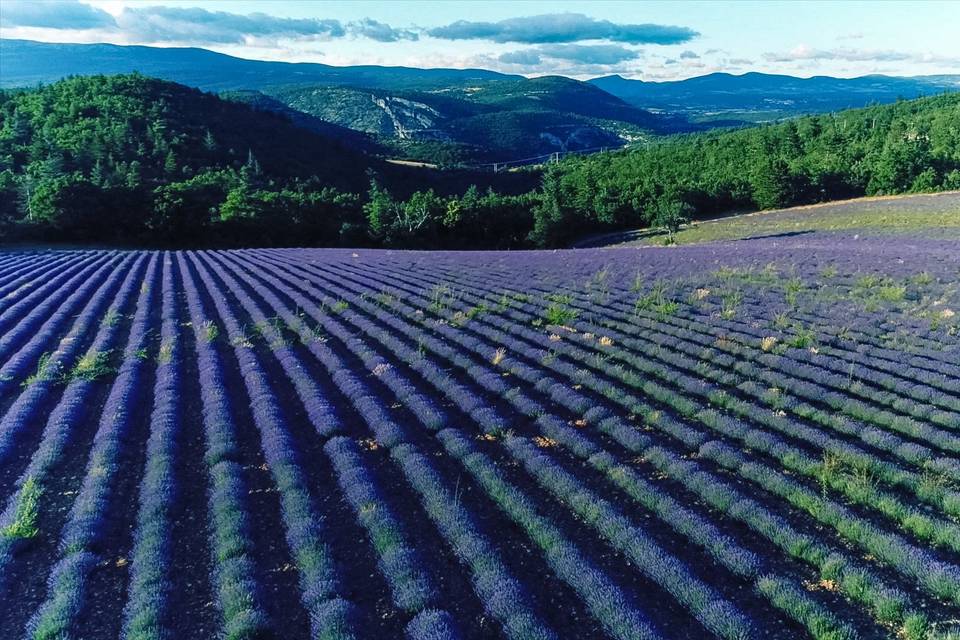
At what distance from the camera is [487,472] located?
9.31 m

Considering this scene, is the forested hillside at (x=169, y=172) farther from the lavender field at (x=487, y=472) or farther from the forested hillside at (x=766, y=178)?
the lavender field at (x=487, y=472)

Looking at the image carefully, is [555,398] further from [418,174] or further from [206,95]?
[206,95]

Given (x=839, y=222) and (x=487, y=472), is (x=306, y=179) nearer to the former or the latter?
(x=839, y=222)

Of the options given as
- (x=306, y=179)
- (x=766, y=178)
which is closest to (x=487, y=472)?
(x=766, y=178)

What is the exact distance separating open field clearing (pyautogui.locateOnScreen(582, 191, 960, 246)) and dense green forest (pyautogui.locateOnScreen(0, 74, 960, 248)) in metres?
3.63

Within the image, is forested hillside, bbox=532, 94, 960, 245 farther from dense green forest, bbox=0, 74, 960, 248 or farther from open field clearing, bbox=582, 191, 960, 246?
open field clearing, bbox=582, 191, 960, 246

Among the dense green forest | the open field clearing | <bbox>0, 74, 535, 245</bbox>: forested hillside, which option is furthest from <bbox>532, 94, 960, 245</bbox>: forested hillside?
<bbox>0, 74, 535, 245</bbox>: forested hillside

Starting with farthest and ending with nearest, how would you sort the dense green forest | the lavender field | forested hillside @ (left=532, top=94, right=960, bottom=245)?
forested hillside @ (left=532, top=94, right=960, bottom=245), the dense green forest, the lavender field

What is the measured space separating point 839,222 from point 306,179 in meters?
70.0

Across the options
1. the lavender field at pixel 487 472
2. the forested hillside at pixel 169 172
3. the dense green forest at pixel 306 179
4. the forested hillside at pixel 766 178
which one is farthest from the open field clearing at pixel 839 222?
the forested hillside at pixel 169 172

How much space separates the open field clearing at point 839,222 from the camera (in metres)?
41.9

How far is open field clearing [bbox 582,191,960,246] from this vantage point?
41906 millimetres

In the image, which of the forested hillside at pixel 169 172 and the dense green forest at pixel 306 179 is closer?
the forested hillside at pixel 169 172

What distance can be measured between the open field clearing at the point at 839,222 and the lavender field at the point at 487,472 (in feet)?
92.3
